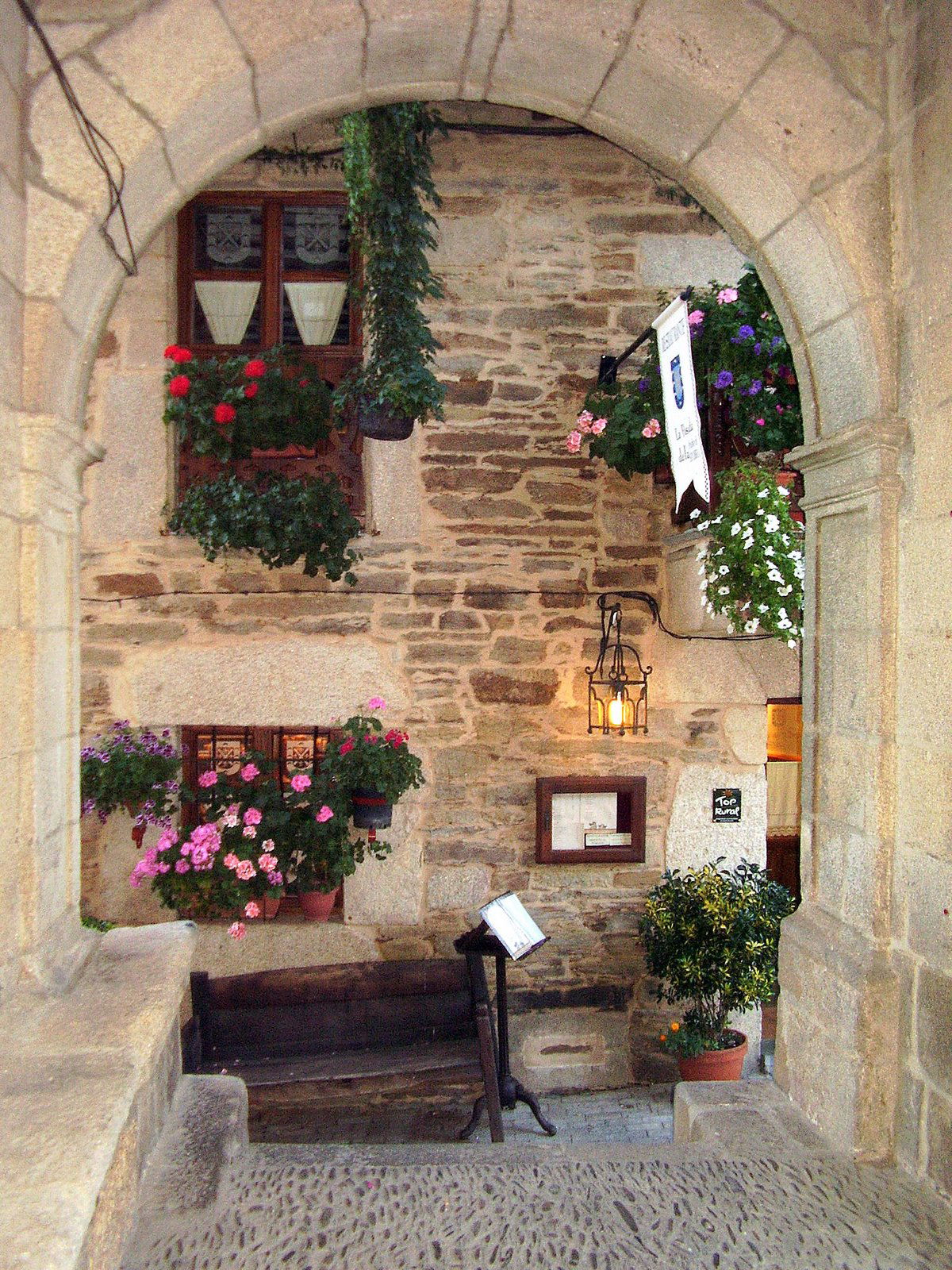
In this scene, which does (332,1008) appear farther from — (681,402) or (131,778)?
(681,402)

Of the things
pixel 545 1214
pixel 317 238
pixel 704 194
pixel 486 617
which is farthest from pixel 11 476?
pixel 317 238

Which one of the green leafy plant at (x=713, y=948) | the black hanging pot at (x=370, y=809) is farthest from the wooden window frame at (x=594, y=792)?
the black hanging pot at (x=370, y=809)

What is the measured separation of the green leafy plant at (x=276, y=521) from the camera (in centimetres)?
398

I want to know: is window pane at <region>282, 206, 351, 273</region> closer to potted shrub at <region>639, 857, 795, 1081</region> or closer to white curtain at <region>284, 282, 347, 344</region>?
white curtain at <region>284, 282, 347, 344</region>

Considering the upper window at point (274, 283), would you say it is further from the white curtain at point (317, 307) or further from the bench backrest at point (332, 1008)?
the bench backrest at point (332, 1008)

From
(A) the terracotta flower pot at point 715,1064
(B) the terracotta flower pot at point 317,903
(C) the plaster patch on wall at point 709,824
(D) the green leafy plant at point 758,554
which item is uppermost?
(D) the green leafy plant at point 758,554

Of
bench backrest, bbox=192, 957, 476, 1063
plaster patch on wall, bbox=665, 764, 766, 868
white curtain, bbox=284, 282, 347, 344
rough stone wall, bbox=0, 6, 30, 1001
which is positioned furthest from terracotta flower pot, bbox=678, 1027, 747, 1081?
white curtain, bbox=284, 282, 347, 344

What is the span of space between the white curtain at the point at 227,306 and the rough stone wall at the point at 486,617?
0.22m

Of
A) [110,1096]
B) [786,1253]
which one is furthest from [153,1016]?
[786,1253]

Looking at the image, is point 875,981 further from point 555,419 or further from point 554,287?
point 554,287

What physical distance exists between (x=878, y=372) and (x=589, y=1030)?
11.9ft

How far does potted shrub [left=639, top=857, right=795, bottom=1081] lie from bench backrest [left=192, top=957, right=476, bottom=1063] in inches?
39.2

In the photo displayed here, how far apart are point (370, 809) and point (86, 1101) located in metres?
2.53

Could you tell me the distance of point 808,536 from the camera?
87.9 inches
